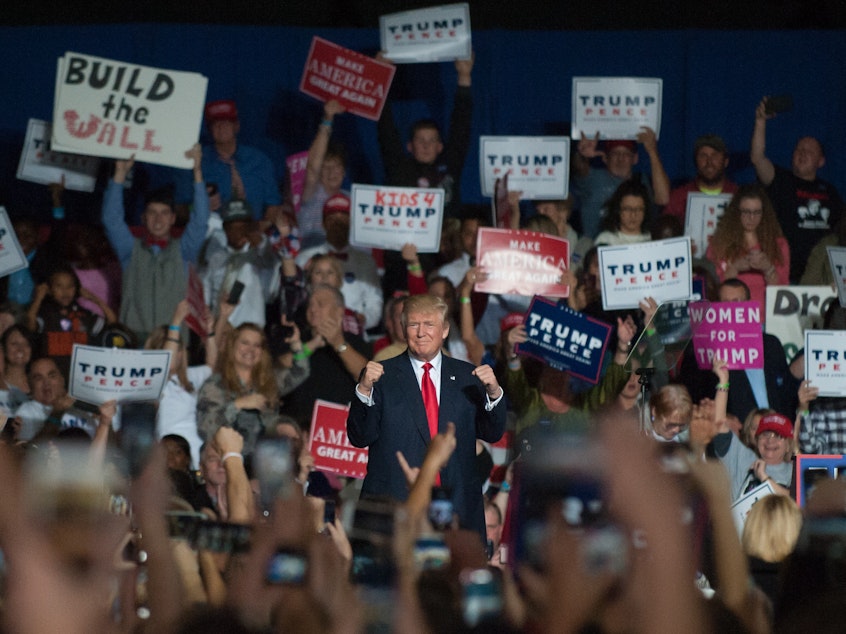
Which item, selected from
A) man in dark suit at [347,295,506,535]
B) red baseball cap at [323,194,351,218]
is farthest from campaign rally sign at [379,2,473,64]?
man in dark suit at [347,295,506,535]

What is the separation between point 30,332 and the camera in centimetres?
741

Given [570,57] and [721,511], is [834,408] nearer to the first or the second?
[570,57]

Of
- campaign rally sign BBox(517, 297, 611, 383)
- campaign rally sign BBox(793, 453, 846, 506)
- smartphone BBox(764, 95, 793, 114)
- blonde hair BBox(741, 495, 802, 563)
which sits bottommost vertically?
blonde hair BBox(741, 495, 802, 563)

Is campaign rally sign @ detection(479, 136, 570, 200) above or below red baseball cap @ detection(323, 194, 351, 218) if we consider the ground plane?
above

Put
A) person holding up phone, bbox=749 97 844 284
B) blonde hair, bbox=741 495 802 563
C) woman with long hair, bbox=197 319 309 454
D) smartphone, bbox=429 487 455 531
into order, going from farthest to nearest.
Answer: person holding up phone, bbox=749 97 844 284 → woman with long hair, bbox=197 319 309 454 → blonde hair, bbox=741 495 802 563 → smartphone, bbox=429 487 455 531

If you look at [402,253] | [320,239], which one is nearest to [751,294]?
[402,253]

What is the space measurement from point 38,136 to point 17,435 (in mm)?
2779

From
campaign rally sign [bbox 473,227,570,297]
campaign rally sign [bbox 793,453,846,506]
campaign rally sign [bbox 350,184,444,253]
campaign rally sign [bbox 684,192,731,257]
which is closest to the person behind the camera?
campaign rally sign [bbox 793,453,846,506]

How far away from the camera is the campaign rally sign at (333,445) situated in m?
6.55

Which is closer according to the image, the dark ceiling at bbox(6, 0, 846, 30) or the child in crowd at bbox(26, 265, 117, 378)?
the child in crowd at bbox(26, 265, 117, 378)

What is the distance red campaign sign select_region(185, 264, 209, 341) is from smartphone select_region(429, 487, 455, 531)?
443 centimetres

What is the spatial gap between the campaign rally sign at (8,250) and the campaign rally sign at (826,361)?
166 inches

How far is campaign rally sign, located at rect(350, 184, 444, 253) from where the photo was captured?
768 centimetres

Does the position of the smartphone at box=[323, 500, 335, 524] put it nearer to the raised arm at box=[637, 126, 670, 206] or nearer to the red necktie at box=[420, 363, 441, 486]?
the red necktie at box=[420, 363, 441, 486]
